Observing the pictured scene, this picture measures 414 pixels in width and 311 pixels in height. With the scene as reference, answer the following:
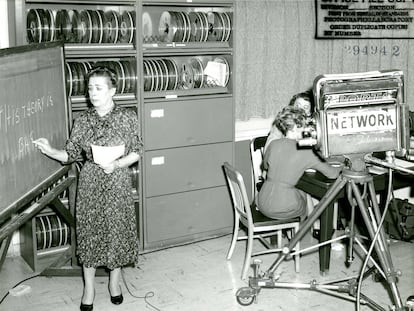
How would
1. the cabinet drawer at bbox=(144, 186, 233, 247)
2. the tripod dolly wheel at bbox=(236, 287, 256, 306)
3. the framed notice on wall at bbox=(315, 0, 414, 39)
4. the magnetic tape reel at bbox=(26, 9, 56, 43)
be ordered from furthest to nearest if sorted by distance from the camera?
the framed notice on wall at bbox=(315, 0, 414, 39) → the cabinet drawer at bbox=(144, 186, 233, 247) → the magnetic tape reel at bbox=(26, 9, 56, 43) → the tripod dolly wheel at bbox=(236, 287, 256, 306)

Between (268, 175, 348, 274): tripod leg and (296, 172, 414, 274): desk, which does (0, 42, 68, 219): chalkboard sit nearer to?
(268, 175, 348, 274): tripod leg

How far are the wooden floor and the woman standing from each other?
0.38 meters

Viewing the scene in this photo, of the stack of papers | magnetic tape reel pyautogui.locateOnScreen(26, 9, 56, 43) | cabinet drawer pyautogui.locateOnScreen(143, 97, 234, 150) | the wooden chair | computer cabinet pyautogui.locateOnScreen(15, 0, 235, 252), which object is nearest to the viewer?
the stack of papers

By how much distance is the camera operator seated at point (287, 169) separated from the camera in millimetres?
3816

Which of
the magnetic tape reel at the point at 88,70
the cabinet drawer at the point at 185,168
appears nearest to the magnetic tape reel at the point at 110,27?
the magnetic tape reel at the point at 88,70

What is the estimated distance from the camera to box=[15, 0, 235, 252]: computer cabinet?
3.97 m

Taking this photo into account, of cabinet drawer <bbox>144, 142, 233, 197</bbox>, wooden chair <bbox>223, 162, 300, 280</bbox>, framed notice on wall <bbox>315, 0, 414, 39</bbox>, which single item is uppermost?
framed notice on wall <bbox>315, 0, 414, 39</bbox>

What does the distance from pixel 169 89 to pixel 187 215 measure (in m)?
0.98

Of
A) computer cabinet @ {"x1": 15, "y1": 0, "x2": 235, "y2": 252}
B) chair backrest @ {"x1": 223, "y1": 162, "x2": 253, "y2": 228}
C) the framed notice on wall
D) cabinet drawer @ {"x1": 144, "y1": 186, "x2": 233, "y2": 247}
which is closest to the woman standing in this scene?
computer cabinet @ {"x1": 15, "y1": 0, "x2": 235, "y2": 252}

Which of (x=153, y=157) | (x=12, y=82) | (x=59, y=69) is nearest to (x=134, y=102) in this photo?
(x=153, y=157)

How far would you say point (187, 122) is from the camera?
14.4 feet

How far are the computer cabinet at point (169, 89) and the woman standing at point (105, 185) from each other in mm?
606

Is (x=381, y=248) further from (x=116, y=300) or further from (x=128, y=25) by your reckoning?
(x=128, y=25)

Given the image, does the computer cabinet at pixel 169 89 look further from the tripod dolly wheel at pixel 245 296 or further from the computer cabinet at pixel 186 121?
the tripod dolly wheel at pixel 245 296
